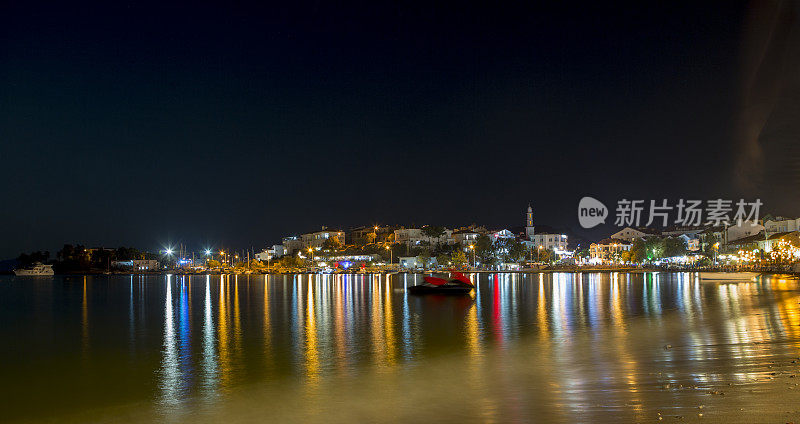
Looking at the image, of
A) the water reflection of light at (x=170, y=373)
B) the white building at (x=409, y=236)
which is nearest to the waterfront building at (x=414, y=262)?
the white building at (x=409, y=236)

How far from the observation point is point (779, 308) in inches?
836

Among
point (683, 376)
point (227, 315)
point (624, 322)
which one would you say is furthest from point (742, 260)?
point (683, 376)

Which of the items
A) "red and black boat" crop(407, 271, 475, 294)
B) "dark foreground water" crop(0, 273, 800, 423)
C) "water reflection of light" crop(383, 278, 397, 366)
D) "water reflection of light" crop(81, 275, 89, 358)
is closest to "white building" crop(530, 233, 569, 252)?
"red and black boat" crop(407, 271, 475, 294)

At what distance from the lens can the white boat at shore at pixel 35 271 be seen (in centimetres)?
13562

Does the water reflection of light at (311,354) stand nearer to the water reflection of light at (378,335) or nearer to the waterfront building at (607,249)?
the water reflection of light at (378,335)

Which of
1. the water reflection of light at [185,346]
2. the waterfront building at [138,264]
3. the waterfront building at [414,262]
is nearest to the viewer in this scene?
the water reflection of light at [185,346]

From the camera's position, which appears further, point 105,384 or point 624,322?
point 624,322

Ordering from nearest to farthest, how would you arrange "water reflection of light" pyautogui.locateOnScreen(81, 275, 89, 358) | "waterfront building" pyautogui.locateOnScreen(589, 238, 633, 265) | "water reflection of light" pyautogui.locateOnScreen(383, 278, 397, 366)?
"water reflection of light" pyautogui.locateOnScreen(383, 278, 397, 366) < "water reflection of light" pyautogui.locateOnScreen(81, 275, 89, 358) < "waterfront building" pyautogui.locateOnScreen(589, 238, 633, 265)

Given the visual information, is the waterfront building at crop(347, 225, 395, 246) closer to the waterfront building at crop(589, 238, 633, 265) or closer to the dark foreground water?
the waterfront building at crop(589, 238, 633, 265)

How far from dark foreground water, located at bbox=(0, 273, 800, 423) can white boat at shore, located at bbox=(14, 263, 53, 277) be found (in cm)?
13457

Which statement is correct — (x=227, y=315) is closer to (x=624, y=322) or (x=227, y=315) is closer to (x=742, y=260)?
(x=624, y=322)

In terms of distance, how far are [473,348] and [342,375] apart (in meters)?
4.31

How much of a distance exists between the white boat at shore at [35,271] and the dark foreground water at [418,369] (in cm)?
13457

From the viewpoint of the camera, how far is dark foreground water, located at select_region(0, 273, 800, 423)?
25.1ft
